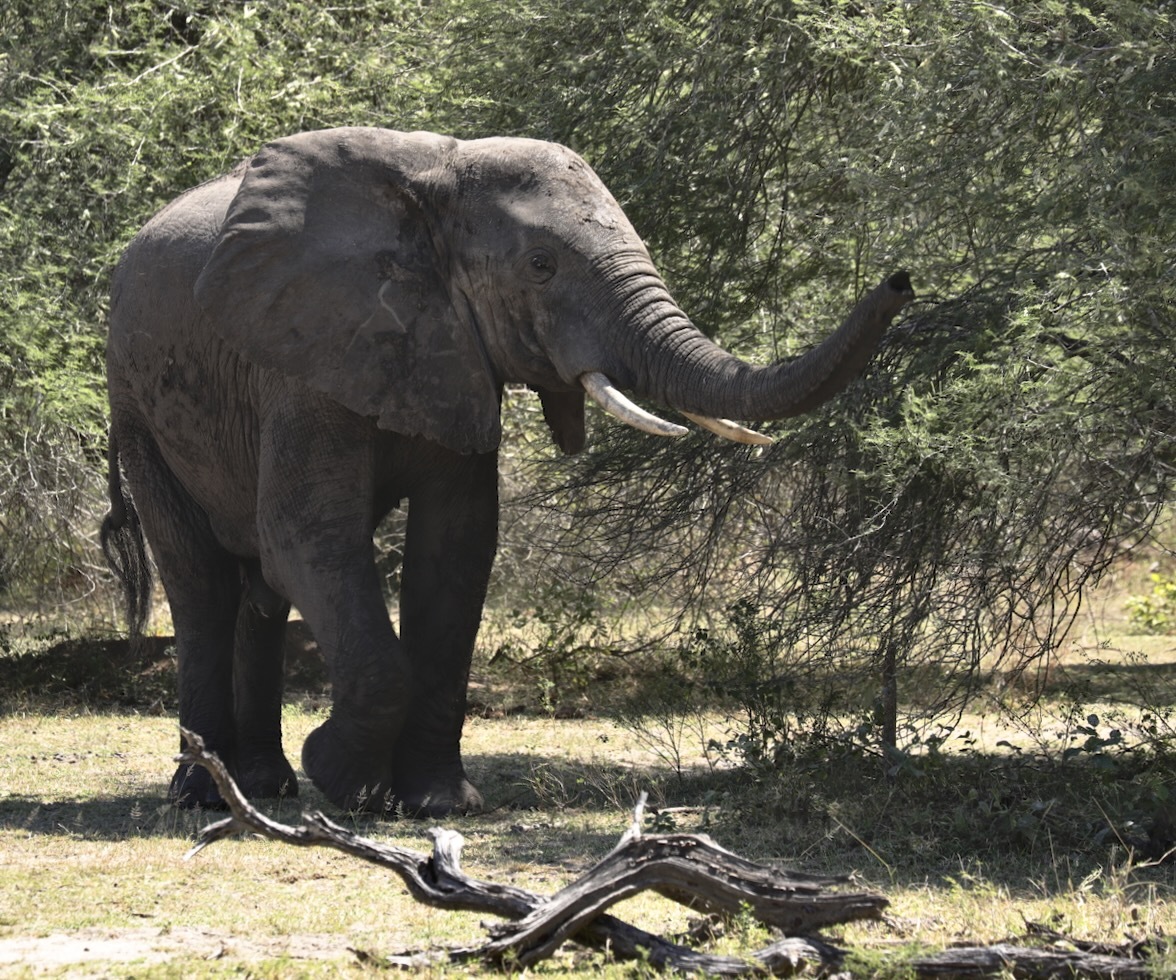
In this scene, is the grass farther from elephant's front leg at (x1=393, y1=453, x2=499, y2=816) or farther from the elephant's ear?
the elephant's ear

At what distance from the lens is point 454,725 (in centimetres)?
894

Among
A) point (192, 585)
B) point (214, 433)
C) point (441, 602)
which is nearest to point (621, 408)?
point (441, 602)

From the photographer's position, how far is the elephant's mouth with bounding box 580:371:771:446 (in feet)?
24.2

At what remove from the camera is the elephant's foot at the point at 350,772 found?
840 centimetres

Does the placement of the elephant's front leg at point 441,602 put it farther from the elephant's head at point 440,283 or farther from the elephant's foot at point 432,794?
the elephant's head at point 440,283

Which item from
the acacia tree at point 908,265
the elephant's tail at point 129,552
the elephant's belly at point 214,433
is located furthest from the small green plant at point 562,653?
the elephant's belly at point 214,433

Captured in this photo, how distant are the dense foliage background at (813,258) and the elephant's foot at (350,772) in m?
2.12

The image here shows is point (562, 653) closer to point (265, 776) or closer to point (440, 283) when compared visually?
point (265, 776)

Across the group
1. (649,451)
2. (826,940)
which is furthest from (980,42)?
(826,940)

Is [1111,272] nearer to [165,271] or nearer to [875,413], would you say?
[875,413]

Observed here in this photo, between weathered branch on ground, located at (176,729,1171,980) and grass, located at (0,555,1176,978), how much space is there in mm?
119

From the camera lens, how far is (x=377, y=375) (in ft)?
27.1

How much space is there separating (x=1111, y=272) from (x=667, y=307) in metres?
1.93

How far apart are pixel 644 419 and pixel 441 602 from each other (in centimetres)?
190
